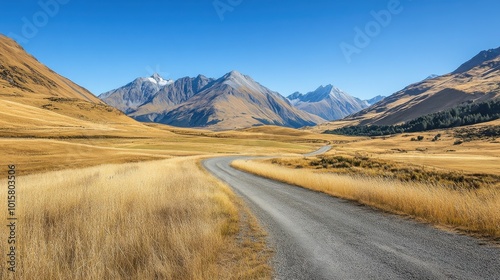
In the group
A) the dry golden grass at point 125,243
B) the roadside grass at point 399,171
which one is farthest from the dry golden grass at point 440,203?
the roadside grass at point 399,171

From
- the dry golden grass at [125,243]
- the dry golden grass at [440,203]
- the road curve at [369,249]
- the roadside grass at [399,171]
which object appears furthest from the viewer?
the roadside grass at [399,171]

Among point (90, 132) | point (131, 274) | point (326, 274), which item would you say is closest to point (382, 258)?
point (326, 274)

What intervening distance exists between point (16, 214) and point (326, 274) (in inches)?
373

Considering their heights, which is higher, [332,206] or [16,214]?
[16,214]

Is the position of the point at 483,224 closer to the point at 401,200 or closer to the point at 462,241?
the point at 462,241

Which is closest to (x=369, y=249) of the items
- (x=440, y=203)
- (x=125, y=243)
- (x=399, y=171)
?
(x=440, y=203)

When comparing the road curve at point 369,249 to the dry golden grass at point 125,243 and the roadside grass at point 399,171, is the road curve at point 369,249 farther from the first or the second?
the roadside grass at point 399,171

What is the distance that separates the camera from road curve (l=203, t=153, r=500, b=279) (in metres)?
6.31

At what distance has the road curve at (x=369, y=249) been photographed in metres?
6.31

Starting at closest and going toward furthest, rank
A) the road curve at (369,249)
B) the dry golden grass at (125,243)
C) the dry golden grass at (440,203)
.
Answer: the dry golden grass at (125,243)
the road curve at (369,249)
the dry golden grass at (440,203)

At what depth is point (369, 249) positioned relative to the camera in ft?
25.8

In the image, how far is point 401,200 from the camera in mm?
13094

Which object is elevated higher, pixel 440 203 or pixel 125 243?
pixel 125 243

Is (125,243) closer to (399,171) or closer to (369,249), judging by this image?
(369,249)
